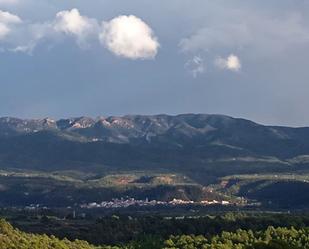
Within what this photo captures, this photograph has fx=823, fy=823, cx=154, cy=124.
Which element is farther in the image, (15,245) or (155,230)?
(155,230)

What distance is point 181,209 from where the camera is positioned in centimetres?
18912

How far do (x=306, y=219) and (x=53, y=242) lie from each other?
37.4 m

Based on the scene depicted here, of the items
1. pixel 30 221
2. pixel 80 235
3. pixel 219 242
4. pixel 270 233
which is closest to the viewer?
pixel 219 242

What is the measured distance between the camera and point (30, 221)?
123 metres

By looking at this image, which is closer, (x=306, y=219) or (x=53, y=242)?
(x=53, y=242)

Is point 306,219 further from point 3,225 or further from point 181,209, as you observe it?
point 181,209

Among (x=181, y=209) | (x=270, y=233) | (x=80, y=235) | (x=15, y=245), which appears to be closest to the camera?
(x=15, y=245)

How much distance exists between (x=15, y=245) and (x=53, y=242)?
7.91 metres

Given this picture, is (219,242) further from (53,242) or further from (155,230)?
(155,230)

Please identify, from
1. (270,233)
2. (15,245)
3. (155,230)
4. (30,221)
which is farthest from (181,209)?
(15,245)

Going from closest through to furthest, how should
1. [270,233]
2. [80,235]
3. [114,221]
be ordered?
[270,233], [80,235], [114,221]

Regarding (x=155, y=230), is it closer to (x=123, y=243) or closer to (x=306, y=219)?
(x=123, y=243)

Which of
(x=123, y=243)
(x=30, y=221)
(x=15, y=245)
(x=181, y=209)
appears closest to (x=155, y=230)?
(x=123, y=243)

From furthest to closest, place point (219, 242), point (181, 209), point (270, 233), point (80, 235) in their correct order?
point (181, 209) → point (80, 235) → point (270, 233) → point (219, 242)
